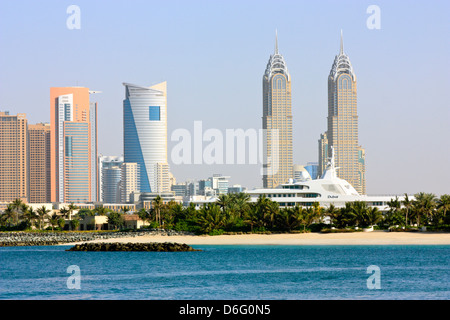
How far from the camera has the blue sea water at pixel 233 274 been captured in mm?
46625

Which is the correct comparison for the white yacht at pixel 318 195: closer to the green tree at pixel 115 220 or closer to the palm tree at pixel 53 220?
the green tree at pixel 115 220

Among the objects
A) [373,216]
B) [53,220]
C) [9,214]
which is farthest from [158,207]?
[373,216]

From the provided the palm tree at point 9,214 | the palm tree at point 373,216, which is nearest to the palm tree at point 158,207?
the palm tree at point 9,214

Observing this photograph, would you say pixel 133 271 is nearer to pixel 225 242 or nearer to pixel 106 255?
pixel 106 255

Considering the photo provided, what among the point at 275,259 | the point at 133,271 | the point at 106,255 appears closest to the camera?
the point at 133,271

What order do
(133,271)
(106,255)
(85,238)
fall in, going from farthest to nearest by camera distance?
(85,238), (106,255), (133,271)

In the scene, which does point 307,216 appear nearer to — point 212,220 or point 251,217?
point 251,217

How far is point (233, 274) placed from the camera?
192 feet

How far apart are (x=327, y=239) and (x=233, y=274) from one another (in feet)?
122

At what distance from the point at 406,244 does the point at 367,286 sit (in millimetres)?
41404

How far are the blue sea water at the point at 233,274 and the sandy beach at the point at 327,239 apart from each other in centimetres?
425
